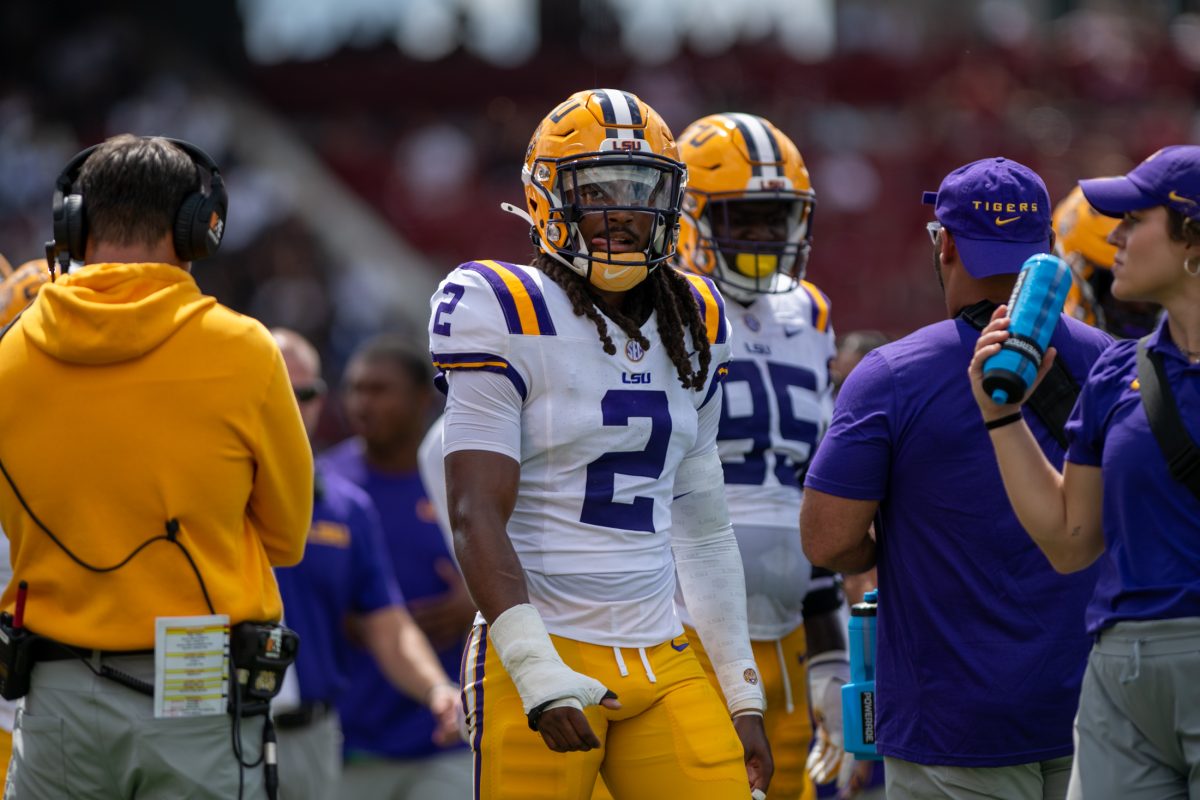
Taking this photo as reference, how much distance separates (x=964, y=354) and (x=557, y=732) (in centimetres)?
123

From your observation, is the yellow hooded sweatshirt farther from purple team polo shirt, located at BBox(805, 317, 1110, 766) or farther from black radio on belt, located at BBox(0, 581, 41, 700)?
purple team polo shirt, located at BBox(805, 317, 1110, 766)

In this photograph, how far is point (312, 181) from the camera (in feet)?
61.8

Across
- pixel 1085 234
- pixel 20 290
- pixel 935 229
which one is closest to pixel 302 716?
pixel 20 290

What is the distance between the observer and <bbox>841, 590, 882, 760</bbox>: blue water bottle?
419 centimetres

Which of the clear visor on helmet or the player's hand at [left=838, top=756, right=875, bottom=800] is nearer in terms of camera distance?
the clear visor on helmet

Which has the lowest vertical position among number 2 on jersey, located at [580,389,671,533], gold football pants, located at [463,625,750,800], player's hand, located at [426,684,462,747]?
player's hand, located at [426,684,462,747]

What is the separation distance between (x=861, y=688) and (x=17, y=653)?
1865 mm

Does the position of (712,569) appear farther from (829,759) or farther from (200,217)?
(200,217)

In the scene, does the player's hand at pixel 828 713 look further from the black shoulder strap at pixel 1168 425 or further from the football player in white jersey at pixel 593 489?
the black shoulder strap at pixel 1168 425

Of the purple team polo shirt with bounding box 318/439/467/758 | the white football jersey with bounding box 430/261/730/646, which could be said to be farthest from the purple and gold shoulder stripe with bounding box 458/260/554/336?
the purple team polo shirt with bounding box 318/439/467/758

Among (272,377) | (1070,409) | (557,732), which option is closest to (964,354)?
(1070,409)

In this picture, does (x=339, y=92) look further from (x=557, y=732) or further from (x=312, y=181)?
(x=557, y=732)

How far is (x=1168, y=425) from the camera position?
3.29 meters

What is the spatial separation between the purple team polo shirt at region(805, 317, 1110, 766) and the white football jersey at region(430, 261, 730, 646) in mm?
448
